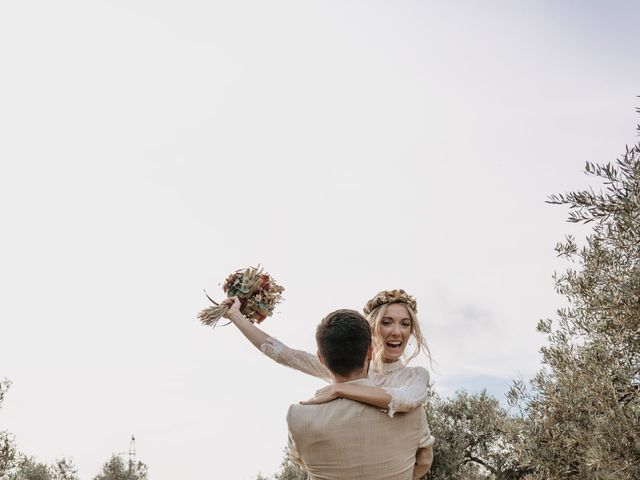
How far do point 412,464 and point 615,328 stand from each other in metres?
6.44

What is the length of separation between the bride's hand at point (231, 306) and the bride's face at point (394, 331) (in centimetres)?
129

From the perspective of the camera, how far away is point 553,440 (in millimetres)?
10781

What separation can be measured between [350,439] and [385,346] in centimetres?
249

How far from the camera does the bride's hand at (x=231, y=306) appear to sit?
626 cm

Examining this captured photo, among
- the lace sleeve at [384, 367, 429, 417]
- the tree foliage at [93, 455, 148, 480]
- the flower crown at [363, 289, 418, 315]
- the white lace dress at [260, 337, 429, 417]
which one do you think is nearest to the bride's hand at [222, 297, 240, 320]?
the white lace dress at [260, 337, 429, 417]

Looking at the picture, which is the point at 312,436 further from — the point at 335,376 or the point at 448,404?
the point at 448,404

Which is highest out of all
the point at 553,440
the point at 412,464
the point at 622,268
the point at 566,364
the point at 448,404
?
the point at 448,404

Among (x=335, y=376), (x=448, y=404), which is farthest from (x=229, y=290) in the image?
(x=448, y=404)

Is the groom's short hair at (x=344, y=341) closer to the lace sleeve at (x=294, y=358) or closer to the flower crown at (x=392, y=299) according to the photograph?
the lace sleeve at (x=294, y=358)

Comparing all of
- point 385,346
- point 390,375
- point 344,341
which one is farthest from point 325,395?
point 385,346

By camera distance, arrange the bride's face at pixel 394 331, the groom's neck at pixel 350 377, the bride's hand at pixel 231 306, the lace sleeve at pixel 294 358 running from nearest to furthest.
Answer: the groom's neck at pixel 350 377 < the lace sleeve at pixel 294 358 < the bride's face at pixel 394 331 < the bride's hand at pixel 231 306

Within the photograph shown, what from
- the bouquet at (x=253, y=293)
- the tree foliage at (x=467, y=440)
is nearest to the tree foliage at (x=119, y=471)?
the tree foliage at (x=467, y=440)

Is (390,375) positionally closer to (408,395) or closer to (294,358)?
(294,358)

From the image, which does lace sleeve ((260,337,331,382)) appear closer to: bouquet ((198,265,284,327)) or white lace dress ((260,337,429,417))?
white lace dress ((260,337,429,417))
